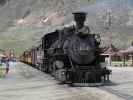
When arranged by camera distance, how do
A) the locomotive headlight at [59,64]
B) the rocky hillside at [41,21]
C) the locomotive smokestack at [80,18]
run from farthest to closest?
the rocky hillside at [41,21] → the locomotive headlight at [59,64] → the locomotive smokestack at [80,18]

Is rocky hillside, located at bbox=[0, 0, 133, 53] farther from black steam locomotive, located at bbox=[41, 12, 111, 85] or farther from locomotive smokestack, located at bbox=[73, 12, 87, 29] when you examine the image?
locomotive smokestack, located at bbox=[73, 12, 87, 29]

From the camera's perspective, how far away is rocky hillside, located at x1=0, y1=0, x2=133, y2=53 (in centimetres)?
10912

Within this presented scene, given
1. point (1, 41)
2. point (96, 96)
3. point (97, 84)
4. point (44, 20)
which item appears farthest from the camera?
point (44, 20)

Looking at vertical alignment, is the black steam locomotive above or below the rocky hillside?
below

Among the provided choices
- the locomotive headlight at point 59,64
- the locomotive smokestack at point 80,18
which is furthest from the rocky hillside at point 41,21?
the locomotive smokestack at point 80,18

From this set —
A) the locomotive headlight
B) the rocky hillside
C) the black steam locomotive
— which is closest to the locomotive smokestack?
the black steam locomotive

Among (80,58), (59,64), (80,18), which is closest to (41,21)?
(59,64)

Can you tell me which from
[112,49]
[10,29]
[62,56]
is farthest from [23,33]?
[62,56]

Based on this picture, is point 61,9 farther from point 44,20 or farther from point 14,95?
point 14,95

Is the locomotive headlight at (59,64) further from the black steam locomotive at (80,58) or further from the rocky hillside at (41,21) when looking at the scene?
the rocky hillside at (41,21)

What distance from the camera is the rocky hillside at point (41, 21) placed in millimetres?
109125

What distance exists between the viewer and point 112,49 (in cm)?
8281

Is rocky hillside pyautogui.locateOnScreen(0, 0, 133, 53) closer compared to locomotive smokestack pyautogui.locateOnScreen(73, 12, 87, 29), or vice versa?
locomotive smokestack pyautogui.locateOnScreen(73, 12, 87, 29)

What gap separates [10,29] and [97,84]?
408 feet
